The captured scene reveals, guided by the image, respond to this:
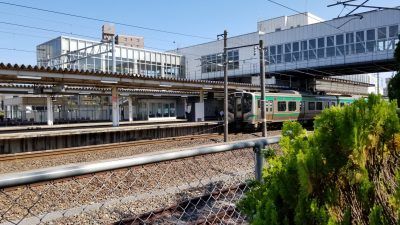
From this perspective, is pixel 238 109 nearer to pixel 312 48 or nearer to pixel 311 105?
pixel 311 105

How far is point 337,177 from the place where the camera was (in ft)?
5.78

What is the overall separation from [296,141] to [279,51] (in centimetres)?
4772

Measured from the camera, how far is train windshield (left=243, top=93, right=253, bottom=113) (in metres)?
28.3

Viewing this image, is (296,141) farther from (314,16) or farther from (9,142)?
(314,16)

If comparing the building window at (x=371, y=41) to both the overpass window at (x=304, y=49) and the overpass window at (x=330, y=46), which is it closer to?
the overpass window at (x=330, y=46)

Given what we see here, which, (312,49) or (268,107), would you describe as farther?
(312,49)

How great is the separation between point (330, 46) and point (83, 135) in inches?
1202

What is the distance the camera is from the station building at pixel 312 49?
38.3 metres

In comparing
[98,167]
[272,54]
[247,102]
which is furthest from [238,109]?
[98,167]

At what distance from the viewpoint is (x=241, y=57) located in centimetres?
5322

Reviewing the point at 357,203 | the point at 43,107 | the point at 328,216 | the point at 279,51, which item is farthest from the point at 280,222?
the point at 43,107

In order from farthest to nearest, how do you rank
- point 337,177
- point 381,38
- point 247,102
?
point 381,38 → point 247,102 → point 337,177

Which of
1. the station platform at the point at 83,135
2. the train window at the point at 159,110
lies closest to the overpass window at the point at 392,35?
the station platform at the point at 83,135

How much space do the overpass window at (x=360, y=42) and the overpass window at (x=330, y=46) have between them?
2703 mm
